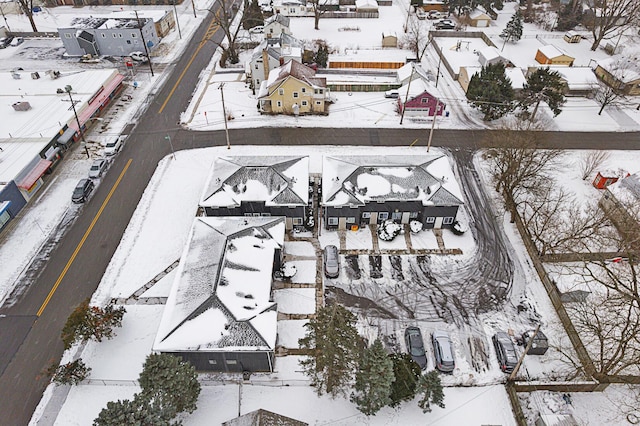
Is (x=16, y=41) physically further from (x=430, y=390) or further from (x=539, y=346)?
(x=539, y=346)

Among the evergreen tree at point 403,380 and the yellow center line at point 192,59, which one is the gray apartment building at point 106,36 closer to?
the yellow center line at point 192,59

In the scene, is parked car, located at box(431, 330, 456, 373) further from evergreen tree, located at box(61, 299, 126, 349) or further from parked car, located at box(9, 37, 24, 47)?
parked car, located at box(9, 37, 24, 47)

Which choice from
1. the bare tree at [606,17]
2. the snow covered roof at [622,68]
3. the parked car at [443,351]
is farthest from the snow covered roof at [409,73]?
the parked car at [443,351]

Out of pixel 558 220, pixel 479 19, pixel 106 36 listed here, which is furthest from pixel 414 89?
pixel 106 36

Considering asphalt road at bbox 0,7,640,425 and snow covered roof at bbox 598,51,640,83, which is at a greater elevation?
snow covered roof at bbox 598,51,640,83

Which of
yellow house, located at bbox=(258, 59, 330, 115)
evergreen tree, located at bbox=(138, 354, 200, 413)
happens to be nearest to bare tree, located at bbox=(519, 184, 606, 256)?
yellow house, located at bbox=(258, 59, 330, 115)

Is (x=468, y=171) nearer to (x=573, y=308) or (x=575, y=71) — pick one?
(x=573, y=308)
